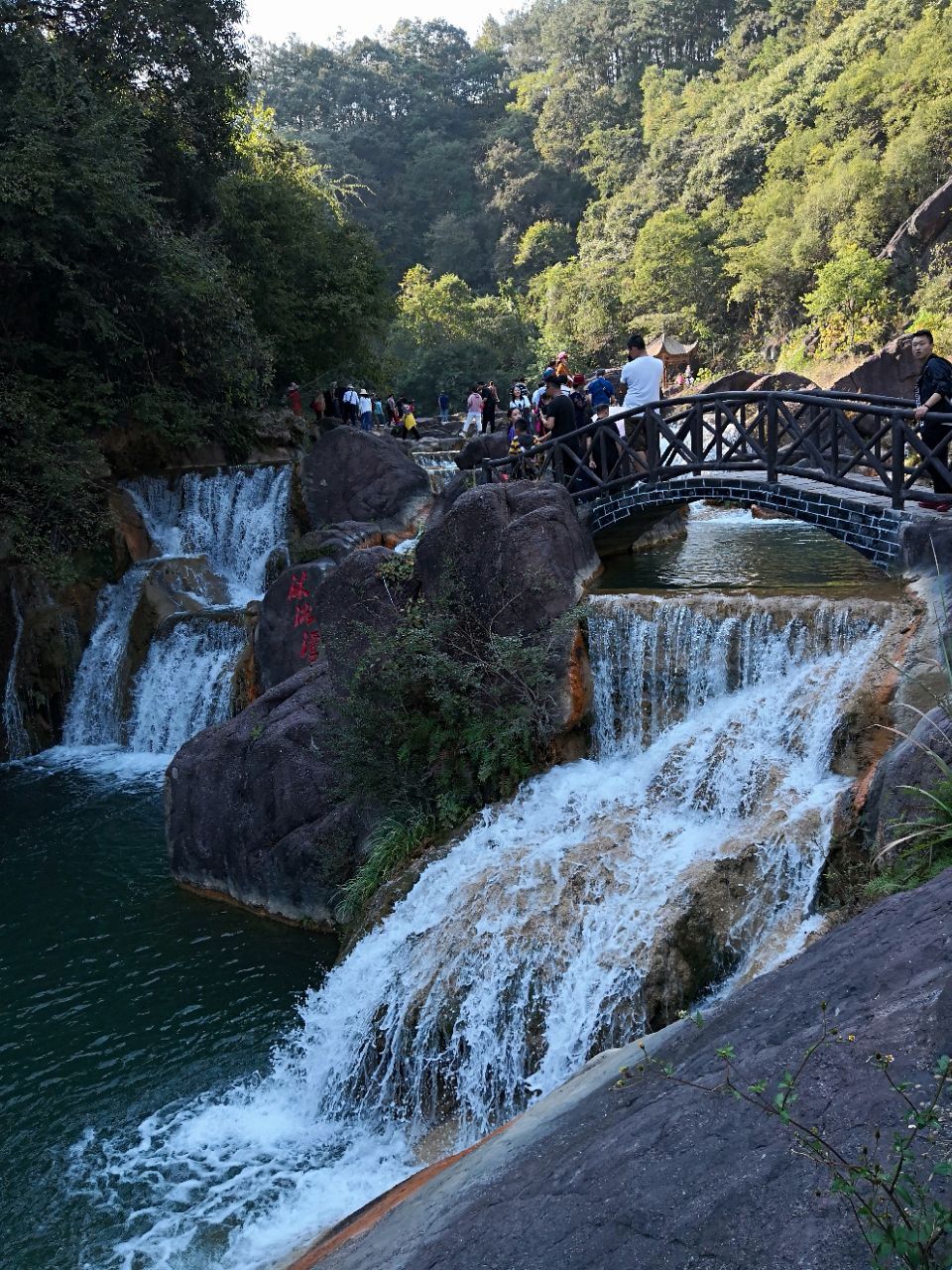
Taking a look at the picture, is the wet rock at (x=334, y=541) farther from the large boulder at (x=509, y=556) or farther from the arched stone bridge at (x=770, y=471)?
the large boulder at (x=509, y=556)

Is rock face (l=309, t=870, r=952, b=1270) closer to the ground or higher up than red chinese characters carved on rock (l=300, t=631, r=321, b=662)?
closer to the ground

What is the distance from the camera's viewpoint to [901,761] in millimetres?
6238

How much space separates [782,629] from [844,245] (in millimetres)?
24867

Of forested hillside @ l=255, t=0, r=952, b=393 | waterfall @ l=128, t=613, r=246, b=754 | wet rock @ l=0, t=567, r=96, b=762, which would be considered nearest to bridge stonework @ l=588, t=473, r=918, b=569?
waterfall @ l=128, t=613, r=246, b=754

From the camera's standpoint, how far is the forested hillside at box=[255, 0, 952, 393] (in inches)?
1138

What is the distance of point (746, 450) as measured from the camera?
11.3 metres

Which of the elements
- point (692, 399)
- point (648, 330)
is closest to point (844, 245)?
point (648, 330)

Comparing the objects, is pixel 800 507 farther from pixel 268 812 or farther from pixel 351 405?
pixel 351 405

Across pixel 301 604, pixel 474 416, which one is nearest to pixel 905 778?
pixel 301 604

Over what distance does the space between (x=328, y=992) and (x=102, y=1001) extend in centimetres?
220

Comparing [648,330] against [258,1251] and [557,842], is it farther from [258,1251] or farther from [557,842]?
[258,1251]

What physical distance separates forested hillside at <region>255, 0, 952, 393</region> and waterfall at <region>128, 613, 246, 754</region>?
57.7 feet

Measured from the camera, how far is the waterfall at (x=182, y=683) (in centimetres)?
1394

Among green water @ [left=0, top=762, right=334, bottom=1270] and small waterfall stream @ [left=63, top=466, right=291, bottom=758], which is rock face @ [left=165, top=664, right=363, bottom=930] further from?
small waterfall stream @ [left=63, top=466, right=291, bottom=758]
